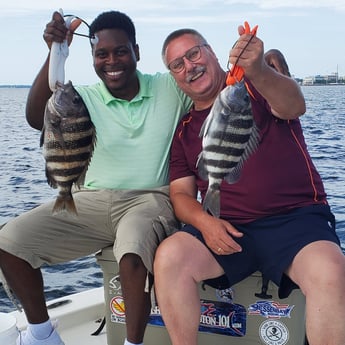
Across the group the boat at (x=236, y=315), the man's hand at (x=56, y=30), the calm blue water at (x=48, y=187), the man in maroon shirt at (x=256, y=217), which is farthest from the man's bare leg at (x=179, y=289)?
the calm blue water at (x=48, y=187)

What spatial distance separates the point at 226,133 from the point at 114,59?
4.29 feet

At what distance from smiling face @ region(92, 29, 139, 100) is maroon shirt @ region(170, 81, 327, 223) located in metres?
0.93

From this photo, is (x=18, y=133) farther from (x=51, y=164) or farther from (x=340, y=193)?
(x=51, y=164)

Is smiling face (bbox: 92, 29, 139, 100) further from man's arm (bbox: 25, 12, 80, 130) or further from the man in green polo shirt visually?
man's arm (bbox: 25, 12, 80, 130)

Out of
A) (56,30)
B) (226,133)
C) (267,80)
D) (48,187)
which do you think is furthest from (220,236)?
(48,187)

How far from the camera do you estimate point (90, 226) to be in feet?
12.6

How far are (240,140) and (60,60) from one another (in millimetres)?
1101

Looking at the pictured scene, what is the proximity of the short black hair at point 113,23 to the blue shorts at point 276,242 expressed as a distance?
148 cm

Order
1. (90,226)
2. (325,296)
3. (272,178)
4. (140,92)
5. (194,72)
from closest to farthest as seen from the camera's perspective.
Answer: (325,296) < (272,178) < (194,72) < (90,226) < (140,92)

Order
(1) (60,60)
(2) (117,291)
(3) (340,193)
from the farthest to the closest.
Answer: (3) (340,193) < (2) (117,291) < (1) (60,60)

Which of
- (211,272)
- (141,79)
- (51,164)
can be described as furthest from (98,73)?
(211,272)

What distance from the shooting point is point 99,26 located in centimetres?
400

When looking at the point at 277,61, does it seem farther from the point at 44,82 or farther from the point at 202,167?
the point at 44,82

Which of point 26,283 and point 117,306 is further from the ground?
point 26,283
